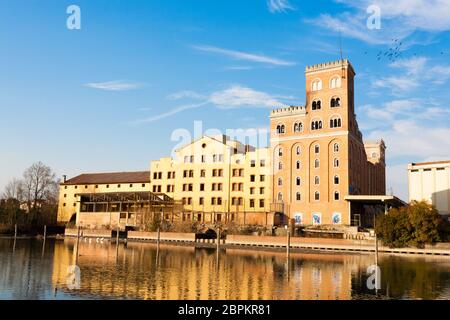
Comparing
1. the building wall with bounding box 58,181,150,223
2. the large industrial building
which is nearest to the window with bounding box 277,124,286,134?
the large industrial building

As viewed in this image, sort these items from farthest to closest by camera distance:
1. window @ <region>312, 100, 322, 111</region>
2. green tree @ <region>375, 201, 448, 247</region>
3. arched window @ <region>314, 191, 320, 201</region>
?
1. window @ <region>312, 100, 322, 111</region>
2. arched window @ <region>314, 191, 320, 201</region>
3. green tree @ <region>375, 201, 448, 247</region>

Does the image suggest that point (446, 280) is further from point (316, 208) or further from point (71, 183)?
point (71, 183)

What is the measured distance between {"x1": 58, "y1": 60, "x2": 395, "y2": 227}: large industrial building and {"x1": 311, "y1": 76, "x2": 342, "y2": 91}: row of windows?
163mm

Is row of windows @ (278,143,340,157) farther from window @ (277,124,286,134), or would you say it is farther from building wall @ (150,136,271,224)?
window @ (277,124,286,134)

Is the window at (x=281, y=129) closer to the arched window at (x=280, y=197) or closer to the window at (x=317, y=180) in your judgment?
the window at (x=317, y=180)

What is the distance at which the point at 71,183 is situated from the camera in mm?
101062

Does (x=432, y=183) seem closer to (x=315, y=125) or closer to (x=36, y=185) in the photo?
(x=315, y=125)

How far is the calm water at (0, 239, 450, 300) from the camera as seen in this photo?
24.9m

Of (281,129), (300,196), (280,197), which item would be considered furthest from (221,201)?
(281,129)

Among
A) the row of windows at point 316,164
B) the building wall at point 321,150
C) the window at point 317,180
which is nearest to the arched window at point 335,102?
the building wall at point 321,150

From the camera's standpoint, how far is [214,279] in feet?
100

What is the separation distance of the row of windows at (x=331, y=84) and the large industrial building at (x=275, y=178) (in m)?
0.16
